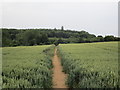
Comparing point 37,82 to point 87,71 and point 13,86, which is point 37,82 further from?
point 87,71

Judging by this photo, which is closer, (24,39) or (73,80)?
(73,80)

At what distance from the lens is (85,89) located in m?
5.79

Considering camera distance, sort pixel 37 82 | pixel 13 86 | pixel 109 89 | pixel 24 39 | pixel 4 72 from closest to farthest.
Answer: pixel 13 86
pixel 109 89
pixel 37 82
pixel 4 72
pixel 24 39

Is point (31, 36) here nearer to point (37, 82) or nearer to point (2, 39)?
point (2, 39)

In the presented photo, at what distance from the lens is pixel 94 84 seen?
17.6ft

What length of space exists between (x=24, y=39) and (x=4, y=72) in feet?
227

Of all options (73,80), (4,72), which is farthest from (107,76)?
(4,72)

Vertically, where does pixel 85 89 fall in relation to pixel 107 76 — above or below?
below

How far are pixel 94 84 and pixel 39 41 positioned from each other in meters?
73.9

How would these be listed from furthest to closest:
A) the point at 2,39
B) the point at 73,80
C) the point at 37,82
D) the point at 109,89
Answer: the point at 2,39
the point at 73,80
the point at 37,82
the point at 109,89

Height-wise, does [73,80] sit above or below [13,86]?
below

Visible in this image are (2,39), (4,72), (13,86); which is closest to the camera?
(13,86)

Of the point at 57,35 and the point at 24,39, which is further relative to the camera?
the point at 57,35

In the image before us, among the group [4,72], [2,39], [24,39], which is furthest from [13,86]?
[24,39]
